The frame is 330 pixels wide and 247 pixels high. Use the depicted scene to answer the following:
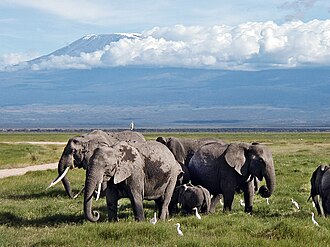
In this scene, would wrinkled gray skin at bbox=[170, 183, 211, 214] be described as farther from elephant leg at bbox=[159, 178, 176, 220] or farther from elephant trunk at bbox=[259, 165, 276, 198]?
elephant trunk at bbox=[259, 165, 276, 198]

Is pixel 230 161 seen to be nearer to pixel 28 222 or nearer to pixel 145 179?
pixel 145 179

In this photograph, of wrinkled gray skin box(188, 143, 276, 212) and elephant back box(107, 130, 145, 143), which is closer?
wrinkled gray skin box(188, 143, 276, 212)

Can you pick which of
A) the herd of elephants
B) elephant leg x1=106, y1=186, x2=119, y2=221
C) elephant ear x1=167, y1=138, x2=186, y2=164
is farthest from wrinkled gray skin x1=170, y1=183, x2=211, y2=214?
elephant ear x1=167, y1=138, x2=186, y2=164

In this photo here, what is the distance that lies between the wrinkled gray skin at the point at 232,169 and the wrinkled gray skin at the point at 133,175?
1.57 meters

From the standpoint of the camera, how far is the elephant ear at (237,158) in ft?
61.0

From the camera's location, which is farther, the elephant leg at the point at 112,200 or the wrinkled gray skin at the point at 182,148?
the wrinkled gray skin at the point at 182,148

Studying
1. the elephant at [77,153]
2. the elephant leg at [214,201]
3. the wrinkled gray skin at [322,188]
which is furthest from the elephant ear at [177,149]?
the wrinkled gray skin at [322,188]

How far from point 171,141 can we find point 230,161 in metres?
3.30

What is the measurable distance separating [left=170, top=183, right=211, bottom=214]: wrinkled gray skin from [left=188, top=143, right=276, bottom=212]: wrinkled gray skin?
2.60ft

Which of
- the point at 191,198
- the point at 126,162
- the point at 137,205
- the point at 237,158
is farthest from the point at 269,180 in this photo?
the point at 126,162

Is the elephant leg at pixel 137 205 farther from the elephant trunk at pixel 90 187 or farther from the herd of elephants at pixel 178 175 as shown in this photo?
the elephant trunk at pixel 90 187

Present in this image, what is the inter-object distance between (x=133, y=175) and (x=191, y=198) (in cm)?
250

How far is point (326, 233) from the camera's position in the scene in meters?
13.8

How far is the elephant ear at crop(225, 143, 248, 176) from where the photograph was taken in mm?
18578
